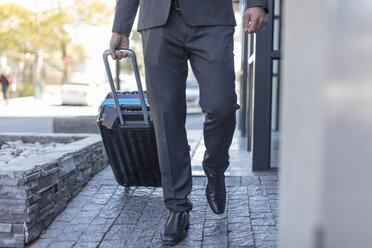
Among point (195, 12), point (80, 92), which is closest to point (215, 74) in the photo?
point (195, 12)

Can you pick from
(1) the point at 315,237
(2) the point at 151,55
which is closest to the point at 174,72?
(2) the point at 151,55

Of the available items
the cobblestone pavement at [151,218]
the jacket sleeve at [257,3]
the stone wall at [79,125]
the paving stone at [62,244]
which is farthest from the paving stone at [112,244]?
the stone wall at [79,125]

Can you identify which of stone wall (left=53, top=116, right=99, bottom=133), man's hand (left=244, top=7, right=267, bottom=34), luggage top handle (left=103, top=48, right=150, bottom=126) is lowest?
stone wall (left=53, top=116, right=99, bottom=133)

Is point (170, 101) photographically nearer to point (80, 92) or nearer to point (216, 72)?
point (216, 72)

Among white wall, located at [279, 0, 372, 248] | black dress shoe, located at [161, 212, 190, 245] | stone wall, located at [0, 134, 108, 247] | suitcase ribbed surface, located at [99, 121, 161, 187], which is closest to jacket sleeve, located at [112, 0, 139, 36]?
suitcase ribbed surface, located at [99, 121, 161, 187]

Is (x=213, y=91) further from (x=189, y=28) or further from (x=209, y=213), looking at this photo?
(x=209, y=213)

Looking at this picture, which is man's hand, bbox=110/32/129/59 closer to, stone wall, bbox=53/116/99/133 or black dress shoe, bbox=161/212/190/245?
black dress shoe, bbox=161/212/190/245

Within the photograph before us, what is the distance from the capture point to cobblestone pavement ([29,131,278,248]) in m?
2.64

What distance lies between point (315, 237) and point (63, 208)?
244 centimetres

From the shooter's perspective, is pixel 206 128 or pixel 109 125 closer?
pixel 206 128

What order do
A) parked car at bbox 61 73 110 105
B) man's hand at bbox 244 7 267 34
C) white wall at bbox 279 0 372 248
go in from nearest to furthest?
white wall at bbox 279 0 372 248 → man's hand at bbox 244 7 267 34 → parked car at bbox 61 73 110 105

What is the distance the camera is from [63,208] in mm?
3213

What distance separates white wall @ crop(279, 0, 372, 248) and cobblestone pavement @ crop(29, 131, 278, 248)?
56.1 inches

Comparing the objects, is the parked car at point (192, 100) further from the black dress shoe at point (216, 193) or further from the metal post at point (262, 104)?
the black dress shoe at point (216, 193)
